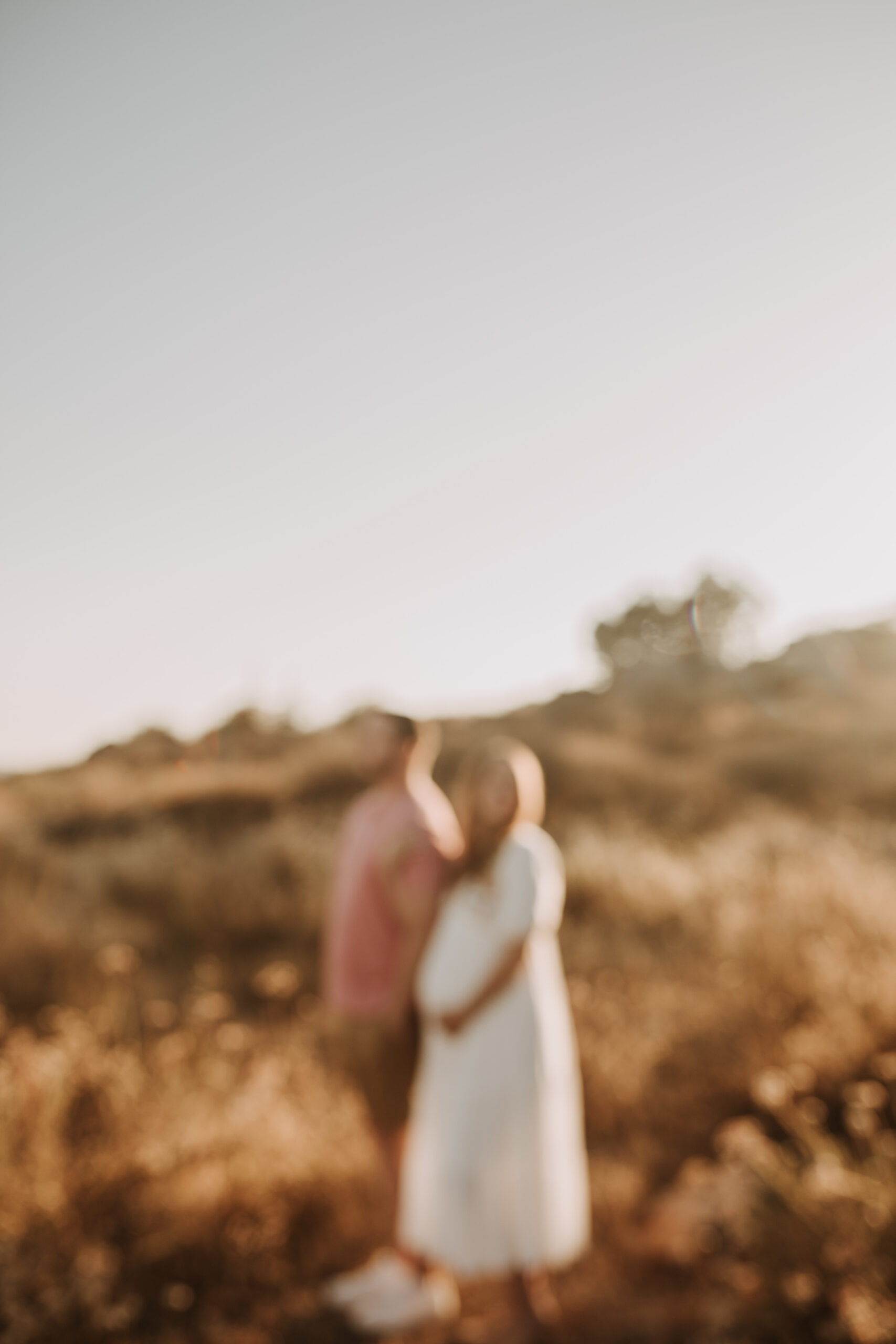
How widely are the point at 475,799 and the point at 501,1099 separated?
846mm

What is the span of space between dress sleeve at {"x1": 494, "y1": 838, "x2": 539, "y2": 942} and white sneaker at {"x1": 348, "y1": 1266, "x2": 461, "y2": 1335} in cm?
130

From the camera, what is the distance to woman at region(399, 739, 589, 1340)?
Result: 7.80ft

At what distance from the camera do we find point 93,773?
36.3ft

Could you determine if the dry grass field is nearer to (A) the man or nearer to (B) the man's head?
(A) the man

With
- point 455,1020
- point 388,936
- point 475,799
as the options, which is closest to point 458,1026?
point 455,1020

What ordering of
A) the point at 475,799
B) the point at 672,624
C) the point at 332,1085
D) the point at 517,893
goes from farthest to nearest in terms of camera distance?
the point at 672,624
the point at 332,1085
the point at 475,799
the point at 517,893

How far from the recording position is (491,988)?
2.35m

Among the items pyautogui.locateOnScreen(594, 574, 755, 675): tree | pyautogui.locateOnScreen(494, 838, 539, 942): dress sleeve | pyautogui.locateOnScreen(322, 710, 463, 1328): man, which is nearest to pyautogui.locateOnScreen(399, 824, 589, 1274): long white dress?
pyautogui.locateOnScreen(494, 838, 539, 942): dress sleeve

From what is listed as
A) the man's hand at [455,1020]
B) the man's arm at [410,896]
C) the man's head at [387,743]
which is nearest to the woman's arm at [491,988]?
the man's hand at [455,1020]

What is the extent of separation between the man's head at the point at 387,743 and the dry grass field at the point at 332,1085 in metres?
1.33

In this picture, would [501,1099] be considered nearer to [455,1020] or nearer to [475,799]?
[455,1020]

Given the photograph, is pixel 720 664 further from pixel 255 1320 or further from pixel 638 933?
pixel 255 1320

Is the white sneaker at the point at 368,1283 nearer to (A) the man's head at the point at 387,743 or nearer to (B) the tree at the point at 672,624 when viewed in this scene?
(A) the man's head at the point at 387,743

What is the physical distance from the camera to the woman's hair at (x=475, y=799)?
2492mm
